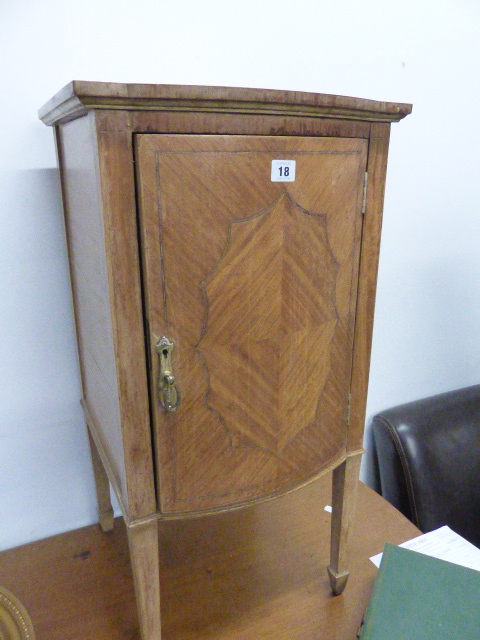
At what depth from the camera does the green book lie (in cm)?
77

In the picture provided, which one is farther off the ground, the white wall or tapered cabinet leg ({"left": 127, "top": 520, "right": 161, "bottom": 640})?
the white wall

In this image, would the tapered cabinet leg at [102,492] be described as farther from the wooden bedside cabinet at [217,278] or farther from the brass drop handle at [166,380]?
the brass drop handle at [166,380]

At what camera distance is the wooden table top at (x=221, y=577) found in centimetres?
90

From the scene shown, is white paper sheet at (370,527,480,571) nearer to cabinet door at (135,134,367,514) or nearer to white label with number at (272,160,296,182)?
cabinet door at (135,134,367,514)

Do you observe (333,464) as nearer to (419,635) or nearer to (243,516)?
(419,635)

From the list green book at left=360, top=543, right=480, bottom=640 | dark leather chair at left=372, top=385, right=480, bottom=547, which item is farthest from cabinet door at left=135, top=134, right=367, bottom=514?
dark leather chair at left=372, top=385, right=480, bottom=547

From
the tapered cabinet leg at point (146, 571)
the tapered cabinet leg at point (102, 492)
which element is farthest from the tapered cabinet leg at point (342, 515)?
the tapered cabinet leg at point (102, 492)

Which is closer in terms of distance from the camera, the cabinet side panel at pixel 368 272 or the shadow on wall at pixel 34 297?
the cabinet side panel at pixel 368 272

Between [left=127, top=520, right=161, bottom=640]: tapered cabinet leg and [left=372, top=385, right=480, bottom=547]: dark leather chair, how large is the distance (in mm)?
808

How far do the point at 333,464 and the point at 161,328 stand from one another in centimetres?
41

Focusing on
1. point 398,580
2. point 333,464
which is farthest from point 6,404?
point 398,580

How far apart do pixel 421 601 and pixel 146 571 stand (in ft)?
1.51

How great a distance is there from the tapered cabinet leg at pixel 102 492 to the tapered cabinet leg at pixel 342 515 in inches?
20.0

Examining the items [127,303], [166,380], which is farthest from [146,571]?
[127,303]
